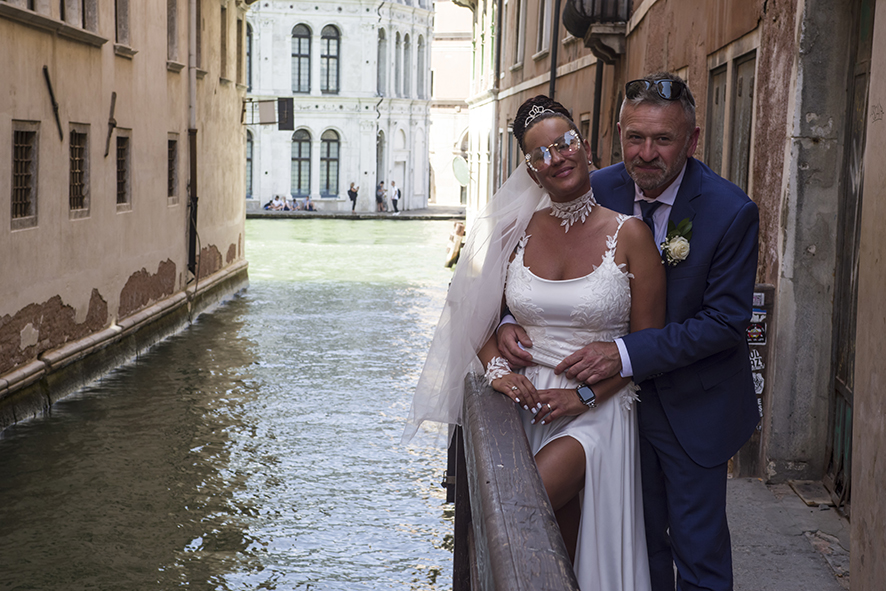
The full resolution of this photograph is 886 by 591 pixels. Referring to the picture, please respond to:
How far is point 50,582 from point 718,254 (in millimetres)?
4348

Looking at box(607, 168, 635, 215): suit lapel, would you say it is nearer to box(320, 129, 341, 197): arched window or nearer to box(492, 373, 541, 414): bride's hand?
box(492, 373, 541, 414): bride's hand

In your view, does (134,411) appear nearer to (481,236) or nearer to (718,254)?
(481,236)

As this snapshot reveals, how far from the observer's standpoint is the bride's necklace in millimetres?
3262

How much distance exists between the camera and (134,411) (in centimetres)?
984

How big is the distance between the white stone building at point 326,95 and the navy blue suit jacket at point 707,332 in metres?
39.8

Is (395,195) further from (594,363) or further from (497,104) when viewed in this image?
(594,363)

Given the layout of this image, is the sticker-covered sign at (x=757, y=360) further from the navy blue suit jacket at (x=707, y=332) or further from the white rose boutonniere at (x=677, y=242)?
the white rose boutonniere at (x=677, y=242)

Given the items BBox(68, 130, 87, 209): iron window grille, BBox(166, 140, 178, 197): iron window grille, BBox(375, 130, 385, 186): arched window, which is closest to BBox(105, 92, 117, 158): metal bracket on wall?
BBox(68, 130, 87, 209): iron window grille

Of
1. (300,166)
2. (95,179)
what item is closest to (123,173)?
(95,179)

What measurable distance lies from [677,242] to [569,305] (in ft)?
1.23

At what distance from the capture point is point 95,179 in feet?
38.4

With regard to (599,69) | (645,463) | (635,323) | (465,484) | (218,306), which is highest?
(599,69)

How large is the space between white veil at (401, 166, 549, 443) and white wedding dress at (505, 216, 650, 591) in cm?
19

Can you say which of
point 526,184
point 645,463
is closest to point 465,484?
point 645,463
